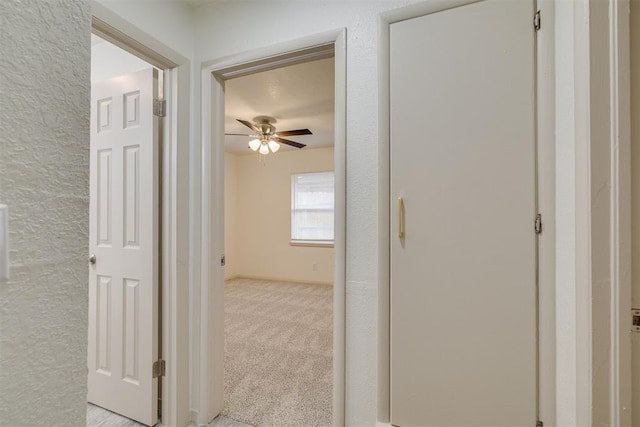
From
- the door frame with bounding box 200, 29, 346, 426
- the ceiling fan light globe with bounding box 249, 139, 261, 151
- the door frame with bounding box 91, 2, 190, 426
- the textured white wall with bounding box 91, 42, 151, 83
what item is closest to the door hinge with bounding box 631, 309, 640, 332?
the door frame with bounding box 200, 29, 346, 426

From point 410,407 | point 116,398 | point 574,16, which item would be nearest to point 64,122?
point 574,16

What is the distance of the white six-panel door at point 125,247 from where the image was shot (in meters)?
1.73

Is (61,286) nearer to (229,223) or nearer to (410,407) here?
(410,407)

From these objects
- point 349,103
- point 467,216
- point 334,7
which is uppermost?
point 334,7

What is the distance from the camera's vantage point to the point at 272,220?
5.68 meters

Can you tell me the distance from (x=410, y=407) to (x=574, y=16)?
153cm

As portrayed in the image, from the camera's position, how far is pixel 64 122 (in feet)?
1.67

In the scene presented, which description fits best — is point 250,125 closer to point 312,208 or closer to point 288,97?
point 288,97

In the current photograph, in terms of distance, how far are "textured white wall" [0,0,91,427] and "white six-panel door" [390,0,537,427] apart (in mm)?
1124

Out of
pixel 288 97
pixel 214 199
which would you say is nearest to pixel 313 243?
pixel 288 97

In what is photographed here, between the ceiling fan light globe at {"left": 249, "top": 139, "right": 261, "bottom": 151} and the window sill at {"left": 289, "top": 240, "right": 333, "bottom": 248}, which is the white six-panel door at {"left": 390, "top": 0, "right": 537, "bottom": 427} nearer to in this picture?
the ceiling fan light globe at {"left": 249, "top": 139, "right": 261, "bottom": 151}

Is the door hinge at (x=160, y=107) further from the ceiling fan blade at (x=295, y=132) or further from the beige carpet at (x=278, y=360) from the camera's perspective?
the ceiling fan blade at (x=295, y=132)

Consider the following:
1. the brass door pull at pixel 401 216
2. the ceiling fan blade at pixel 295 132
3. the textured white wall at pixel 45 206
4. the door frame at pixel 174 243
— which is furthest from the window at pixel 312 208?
the textured white wall at pixel 45 206

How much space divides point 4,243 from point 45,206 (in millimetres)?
75
